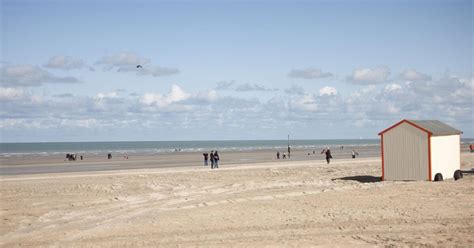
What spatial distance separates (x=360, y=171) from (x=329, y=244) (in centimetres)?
2201

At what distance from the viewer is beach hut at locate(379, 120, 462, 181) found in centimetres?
2473

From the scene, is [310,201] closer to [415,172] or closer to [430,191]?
[430,191]

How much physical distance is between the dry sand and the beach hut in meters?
0.96

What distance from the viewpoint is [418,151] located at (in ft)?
81.9

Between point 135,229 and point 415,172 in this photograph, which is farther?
point 415,172

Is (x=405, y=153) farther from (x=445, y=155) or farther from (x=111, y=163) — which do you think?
(x=111, y=163)

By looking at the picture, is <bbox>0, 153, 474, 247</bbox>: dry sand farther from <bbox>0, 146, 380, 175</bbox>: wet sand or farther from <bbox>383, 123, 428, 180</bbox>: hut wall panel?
<bbox>0, 146, 380, 175</bbox>: wet sand

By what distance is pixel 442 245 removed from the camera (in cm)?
1162

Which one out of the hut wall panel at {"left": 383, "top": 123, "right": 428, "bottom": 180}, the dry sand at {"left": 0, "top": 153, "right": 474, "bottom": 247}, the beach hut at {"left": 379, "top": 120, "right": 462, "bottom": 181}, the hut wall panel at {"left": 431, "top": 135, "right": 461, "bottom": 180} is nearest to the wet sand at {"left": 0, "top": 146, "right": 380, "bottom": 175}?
the dry sand at {"left": 0, "top": 153, "right": 474, "bottom": 247}

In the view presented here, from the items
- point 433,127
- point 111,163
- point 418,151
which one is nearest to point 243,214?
point 418,151

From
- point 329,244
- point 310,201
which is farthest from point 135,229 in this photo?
point 310,201

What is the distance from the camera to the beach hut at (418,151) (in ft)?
81.1

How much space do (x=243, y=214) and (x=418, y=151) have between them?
12129 mm

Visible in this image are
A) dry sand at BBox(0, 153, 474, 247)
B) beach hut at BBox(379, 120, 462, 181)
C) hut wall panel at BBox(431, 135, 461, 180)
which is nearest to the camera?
dry sand at BBox(0, 153, 474, 247)
